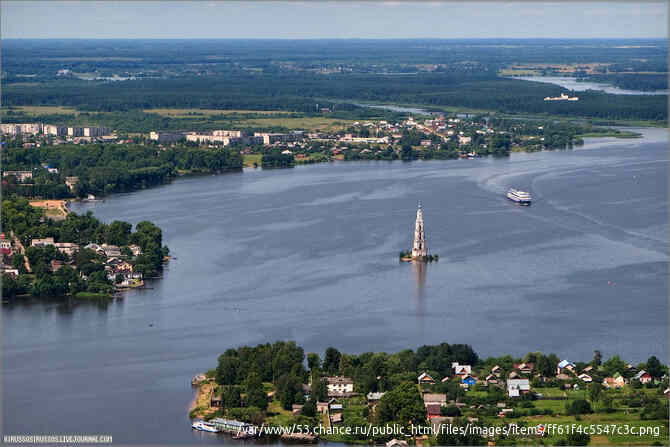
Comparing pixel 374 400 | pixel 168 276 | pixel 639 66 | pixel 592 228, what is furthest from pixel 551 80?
pixel 374 400

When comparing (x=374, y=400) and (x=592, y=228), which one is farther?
(x=592, y=228)

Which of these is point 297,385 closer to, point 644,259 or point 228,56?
point 644,259

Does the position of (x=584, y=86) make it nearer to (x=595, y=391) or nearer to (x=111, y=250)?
(x=111, y=250)

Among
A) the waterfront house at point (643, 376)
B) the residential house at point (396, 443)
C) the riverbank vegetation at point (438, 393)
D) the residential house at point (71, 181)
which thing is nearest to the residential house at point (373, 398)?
the riverbank vegetation at point (438, 393)

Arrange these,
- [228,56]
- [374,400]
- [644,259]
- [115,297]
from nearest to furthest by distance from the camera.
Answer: [374,400]
[115,297]
[644,259]
[228,56]

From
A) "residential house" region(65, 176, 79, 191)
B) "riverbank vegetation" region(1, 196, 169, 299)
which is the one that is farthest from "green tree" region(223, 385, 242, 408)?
"residential house" region(65, 176, 79, 191)

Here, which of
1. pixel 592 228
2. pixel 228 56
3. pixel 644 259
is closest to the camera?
pixel 644 259
